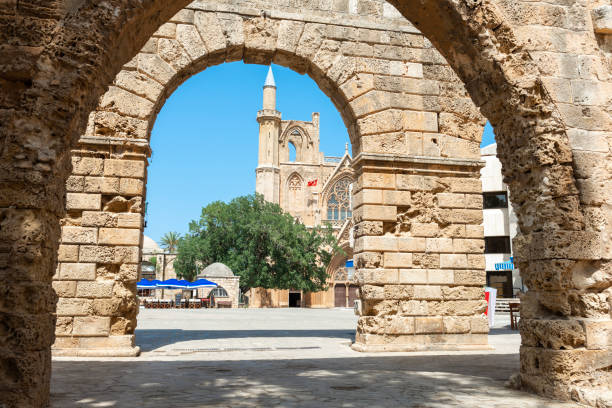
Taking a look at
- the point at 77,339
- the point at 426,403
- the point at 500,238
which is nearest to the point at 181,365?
the point at 77,339

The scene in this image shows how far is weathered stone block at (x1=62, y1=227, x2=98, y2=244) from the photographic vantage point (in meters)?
7.29

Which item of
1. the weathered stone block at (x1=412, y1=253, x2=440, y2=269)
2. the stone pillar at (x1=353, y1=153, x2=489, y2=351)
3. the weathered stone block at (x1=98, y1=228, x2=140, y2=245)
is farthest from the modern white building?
the weathered stone block at (x1=98, y1=228, x2=140, y2=245)


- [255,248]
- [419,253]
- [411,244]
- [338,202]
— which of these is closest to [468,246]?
[419,253]

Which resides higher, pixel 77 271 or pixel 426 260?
pixel 426 260

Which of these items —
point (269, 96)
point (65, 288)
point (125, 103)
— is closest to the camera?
point (65, 288)

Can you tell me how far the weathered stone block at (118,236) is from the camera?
24.3 ft

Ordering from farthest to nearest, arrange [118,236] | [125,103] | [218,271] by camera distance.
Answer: [218,271]
[125,103]
[118,236]

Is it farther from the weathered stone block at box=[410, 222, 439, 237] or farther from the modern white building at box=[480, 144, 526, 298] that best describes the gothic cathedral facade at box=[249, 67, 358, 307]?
the weathered stone block at box=[410, 222, 439, 237]

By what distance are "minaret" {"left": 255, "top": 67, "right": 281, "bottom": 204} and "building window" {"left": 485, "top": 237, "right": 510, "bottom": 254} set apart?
2112 centimetres

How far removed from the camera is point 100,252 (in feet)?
24.1

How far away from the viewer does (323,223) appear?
42.9 meters

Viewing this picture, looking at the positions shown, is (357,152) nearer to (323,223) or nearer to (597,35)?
(597,35)

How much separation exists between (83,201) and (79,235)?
51cm

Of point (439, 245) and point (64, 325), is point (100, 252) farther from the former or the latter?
point (439, 245)
